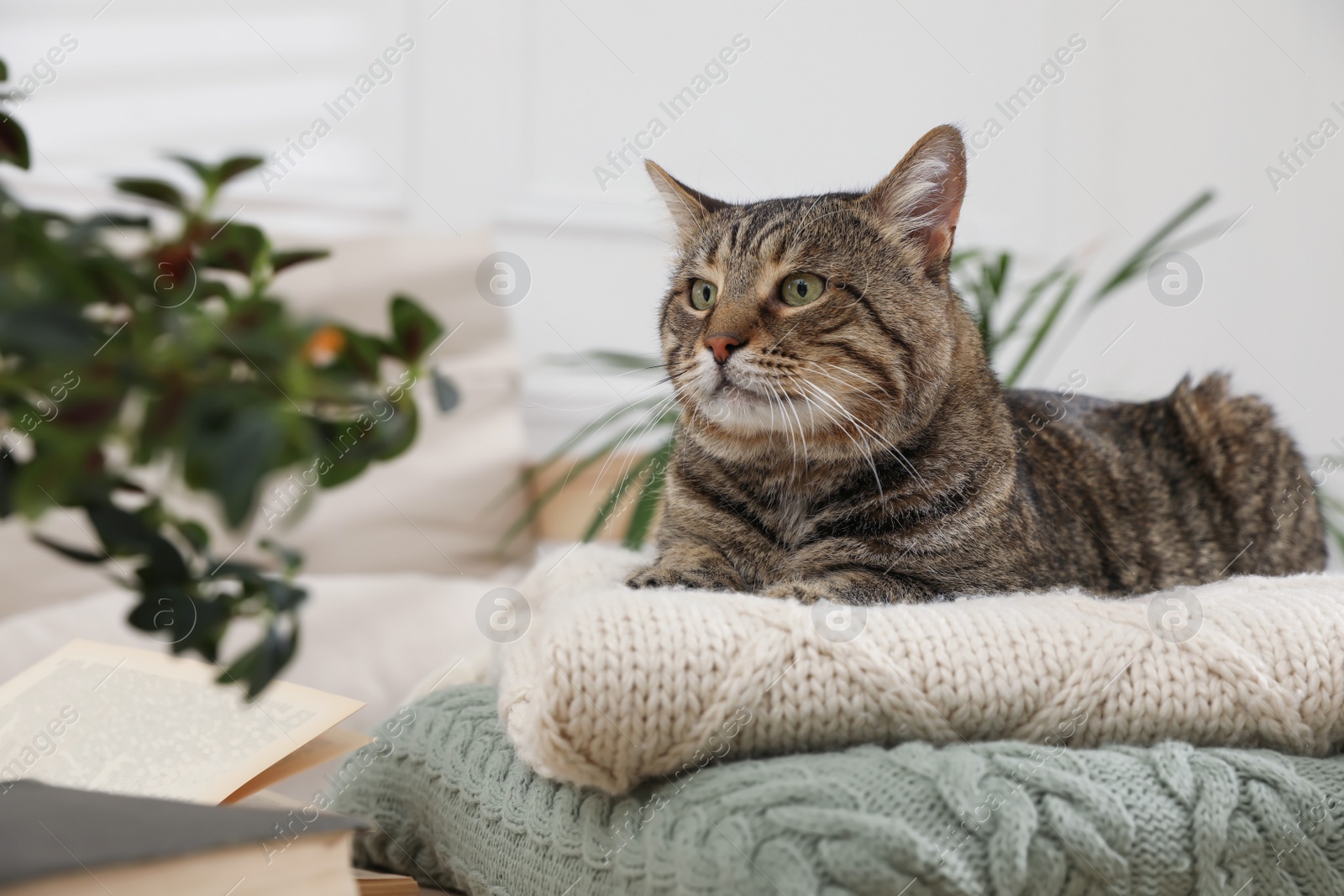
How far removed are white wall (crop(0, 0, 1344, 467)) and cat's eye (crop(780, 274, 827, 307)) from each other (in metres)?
1.20

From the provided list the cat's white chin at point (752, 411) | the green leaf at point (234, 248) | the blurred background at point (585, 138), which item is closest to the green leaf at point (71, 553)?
the green leaf at point (234, 248)

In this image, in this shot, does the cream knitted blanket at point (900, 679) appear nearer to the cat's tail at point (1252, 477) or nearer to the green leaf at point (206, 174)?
the green leaf at point (206, 174)

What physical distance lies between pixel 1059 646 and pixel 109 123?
1.93m

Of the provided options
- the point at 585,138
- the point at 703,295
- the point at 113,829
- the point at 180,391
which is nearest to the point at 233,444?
the point at 180,391

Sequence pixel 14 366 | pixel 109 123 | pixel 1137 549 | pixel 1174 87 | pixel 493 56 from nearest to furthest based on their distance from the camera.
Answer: pixel 14 366
pixel 1137 549
pixel 109 123
pixel 493 56
pixel 1174 87

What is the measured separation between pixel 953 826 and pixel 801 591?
0.20 m

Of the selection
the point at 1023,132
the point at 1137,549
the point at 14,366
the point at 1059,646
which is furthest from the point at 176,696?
the point at 1023,132

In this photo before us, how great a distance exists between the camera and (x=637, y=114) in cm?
199

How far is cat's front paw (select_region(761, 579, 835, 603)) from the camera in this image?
62 cm

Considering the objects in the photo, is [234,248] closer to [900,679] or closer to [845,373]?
[900,679]

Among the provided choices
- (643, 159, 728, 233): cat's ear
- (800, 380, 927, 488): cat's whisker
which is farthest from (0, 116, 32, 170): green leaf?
(643, 159, 728, 233): cat's ear

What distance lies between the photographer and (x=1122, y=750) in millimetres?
531

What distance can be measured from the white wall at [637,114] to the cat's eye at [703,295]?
1.10 m

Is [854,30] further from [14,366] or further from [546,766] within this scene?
[14,366]
